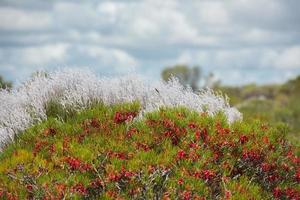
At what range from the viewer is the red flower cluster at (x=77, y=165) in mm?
7539

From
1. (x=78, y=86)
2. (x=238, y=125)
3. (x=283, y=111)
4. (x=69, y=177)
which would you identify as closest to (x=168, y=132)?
(x=238, y=125)

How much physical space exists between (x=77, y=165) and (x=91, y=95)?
10.0ft

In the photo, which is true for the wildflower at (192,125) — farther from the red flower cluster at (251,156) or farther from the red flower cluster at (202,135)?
the red flower cluster at (251,156)

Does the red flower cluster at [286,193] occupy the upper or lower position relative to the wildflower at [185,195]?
lower

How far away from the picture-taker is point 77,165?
7.57 meters

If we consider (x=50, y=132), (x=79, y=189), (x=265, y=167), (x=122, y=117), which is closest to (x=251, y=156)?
(x=265, y=167)

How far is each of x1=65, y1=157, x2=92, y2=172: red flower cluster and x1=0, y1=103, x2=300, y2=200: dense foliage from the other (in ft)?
0.04

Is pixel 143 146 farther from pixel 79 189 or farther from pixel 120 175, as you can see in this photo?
pixel 79 189

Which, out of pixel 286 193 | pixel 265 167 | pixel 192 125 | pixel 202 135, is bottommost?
pixel 286 193

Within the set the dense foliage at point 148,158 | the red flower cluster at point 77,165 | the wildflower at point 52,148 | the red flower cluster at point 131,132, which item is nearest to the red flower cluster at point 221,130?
the dense foliage at point 148,158

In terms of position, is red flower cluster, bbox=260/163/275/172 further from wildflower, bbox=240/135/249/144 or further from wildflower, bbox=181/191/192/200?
wildflower, bbox=181/191/192/200

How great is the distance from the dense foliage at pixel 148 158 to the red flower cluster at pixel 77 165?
0.04 feet

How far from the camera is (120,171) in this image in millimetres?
7344

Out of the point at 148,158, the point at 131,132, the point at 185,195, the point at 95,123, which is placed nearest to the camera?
the point at 185,195
